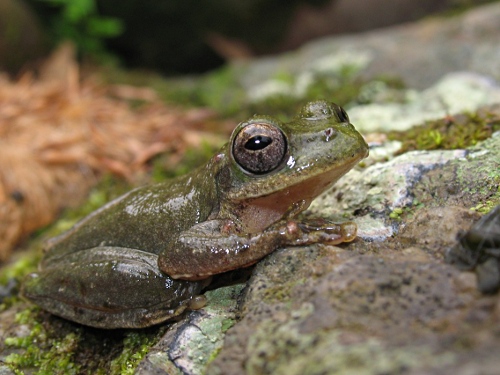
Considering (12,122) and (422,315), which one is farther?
(12,122)

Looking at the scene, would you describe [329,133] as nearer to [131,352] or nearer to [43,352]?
[131,352]

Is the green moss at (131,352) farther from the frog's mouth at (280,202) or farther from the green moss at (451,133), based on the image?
the green moss at (451,133)

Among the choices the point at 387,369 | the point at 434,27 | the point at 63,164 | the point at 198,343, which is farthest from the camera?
the point at 434,27

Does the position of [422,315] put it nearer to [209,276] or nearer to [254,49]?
[209,276]

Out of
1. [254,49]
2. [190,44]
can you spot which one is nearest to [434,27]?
[254,49]

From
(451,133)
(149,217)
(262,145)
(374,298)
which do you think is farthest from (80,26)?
(374,298)
